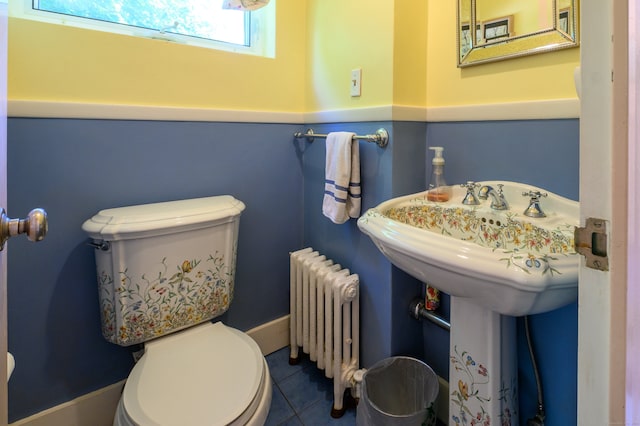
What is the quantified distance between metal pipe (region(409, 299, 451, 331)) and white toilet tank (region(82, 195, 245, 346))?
0.73 meters

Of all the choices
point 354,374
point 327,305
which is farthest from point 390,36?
point 354,374

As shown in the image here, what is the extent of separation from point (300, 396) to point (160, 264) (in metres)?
0.81

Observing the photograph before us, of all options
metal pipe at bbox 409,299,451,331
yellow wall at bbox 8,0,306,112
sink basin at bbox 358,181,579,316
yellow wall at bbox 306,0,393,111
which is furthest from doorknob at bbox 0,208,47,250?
metal pipe at bbox 409,299,451,331

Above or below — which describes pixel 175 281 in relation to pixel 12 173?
below

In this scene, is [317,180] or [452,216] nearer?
[452,216]

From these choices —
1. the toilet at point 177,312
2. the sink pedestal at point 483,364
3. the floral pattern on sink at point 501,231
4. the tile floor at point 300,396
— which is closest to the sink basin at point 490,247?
the floral pattern on sink at point 501,231

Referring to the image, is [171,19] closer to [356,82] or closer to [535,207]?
[356,82]

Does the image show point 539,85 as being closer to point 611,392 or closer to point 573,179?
point 573,179

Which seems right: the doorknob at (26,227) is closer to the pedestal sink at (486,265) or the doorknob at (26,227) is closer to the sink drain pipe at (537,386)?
the pedestal sink at (486,265)

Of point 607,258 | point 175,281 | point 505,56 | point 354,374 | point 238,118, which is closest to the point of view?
point 607,258

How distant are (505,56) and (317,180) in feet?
2.85

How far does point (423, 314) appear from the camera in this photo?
1282mm

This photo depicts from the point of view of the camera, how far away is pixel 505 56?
3.40 feet

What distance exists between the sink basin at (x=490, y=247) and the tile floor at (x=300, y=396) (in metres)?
0.80
